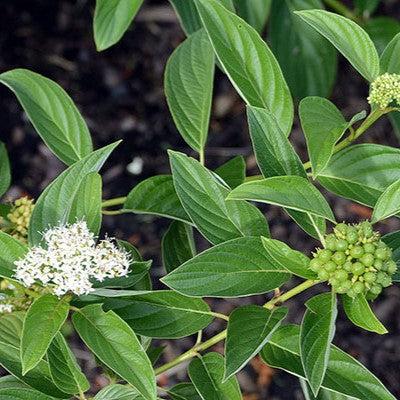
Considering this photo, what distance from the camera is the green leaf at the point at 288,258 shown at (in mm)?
1161

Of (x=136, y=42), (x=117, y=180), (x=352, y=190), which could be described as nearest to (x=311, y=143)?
(x=352, y=190)

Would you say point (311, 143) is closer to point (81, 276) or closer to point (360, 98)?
point (81, 276)

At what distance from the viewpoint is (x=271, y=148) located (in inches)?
48.2

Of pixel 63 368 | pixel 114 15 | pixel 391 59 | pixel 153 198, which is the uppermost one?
pixel 114 15

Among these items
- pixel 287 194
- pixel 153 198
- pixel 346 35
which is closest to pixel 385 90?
pixel 346 35

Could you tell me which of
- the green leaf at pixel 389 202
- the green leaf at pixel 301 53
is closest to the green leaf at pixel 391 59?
the green leaf at pixel 389 202

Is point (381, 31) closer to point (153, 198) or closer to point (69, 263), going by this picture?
point (153, 198)

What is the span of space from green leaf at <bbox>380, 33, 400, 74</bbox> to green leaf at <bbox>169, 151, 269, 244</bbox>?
1.04 feet

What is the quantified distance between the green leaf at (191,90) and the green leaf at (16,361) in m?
0.47

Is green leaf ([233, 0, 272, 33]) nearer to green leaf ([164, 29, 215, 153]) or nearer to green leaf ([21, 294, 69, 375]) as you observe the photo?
green leaf ([164, 29, 215, 153])

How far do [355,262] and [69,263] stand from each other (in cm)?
41

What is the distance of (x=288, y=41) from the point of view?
2.24m

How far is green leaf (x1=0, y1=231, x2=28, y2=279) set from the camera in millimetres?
1233

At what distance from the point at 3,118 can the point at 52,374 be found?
1.69 metres
